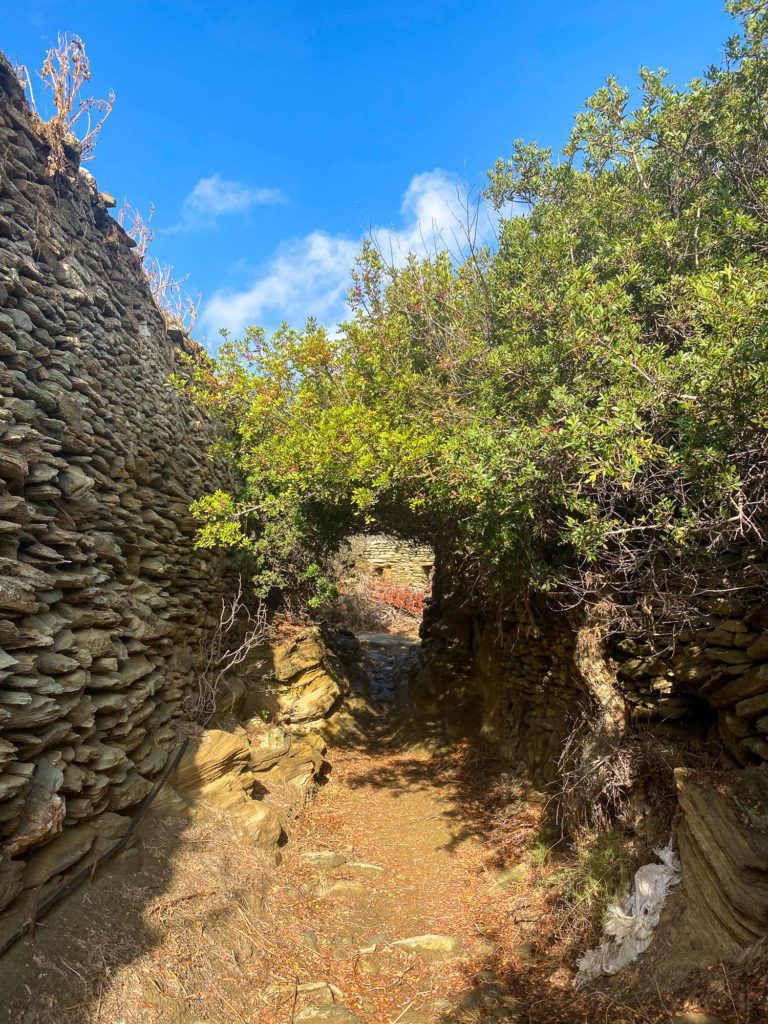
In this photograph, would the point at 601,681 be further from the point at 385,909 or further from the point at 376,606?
the point at 376,606

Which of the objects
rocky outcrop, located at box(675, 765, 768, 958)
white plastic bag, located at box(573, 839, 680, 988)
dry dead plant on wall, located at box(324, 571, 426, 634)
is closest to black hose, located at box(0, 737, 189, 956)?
white plastic bag, located at box(573, 839, 680, 988)

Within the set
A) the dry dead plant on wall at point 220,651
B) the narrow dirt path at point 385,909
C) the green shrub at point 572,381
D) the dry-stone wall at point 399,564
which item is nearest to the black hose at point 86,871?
the dry dead plant on wall at point 220,651

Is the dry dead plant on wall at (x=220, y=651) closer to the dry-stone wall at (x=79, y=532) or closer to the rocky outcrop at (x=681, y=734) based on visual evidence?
the dry-stone wall at (x=79, y=532)

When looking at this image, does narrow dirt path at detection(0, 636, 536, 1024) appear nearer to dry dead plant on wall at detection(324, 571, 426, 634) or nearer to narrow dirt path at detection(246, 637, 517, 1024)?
narrow dirt path at detection(246, 637, 517, 1024)

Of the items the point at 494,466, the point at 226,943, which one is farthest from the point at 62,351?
the point at 226,943

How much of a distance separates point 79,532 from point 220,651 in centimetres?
339

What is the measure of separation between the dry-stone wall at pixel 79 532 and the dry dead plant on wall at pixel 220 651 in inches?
9.9

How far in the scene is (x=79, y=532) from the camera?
512 centimetres

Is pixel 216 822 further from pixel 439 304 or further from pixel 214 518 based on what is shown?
pixel 439 304

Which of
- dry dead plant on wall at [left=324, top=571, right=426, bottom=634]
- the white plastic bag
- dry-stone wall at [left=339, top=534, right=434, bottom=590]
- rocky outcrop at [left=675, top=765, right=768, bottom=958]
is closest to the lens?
rocky outcrop at [left=675, top=765, right=768, bottom=958]

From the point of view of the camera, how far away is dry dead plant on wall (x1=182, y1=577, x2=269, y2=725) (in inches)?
268

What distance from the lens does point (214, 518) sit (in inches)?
301

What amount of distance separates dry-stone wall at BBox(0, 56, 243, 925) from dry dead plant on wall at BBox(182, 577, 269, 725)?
0.25 metres

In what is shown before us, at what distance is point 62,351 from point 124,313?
96.5 inches
